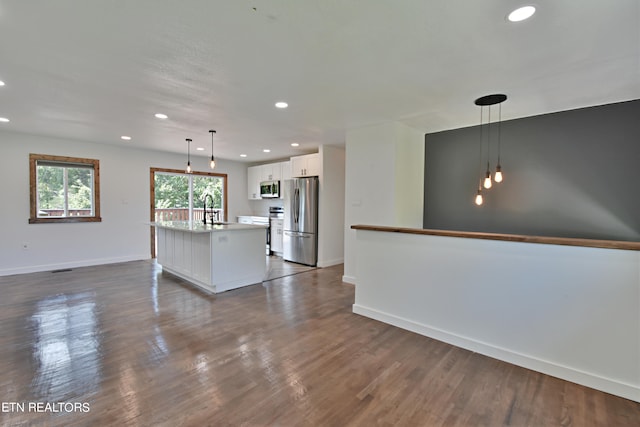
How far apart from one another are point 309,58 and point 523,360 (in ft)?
9.93

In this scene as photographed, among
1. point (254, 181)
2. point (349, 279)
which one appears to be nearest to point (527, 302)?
point (349, 279)

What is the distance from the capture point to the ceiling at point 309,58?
5.74ft

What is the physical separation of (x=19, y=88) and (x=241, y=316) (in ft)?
11.0

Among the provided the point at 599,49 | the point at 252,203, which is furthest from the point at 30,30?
the point at 252,203

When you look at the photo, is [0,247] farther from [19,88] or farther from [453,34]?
[453,34]

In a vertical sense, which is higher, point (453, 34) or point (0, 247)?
point (453, 34)

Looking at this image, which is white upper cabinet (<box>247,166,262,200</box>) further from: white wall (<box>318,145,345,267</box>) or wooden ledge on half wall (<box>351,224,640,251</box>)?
wooden ledge on half wall (<box>351,224,640,251</box>)

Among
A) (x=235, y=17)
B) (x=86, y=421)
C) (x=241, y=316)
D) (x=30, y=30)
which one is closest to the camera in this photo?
(x=86, y=421)

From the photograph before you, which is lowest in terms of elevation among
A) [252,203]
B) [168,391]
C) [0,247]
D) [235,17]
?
[168,391]

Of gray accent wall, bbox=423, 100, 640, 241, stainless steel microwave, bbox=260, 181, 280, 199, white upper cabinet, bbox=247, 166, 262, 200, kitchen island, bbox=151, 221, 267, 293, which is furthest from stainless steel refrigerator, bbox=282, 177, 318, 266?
gray accent wall, bbox=423, 100, 640, 241

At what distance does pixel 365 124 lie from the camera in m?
4.25

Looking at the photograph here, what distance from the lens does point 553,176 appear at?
3.72 m

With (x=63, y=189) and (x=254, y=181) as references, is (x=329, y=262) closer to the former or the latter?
(x=254, y=181)

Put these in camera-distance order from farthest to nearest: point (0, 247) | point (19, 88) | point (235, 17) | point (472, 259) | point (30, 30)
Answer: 1. point (0, 247)
2. point (19, 88)
3. point (472, 259)
4. point (30, 30)
5. point (235, 17)
